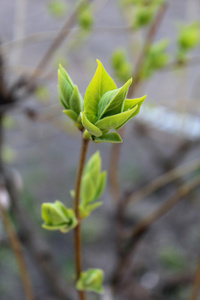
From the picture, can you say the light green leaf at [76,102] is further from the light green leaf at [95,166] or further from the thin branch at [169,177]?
the thin branch at [169,177]

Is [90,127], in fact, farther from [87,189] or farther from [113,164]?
[113,164]

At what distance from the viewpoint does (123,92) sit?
12cm

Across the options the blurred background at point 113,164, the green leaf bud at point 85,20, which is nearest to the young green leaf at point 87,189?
the blurred background at point 113,164

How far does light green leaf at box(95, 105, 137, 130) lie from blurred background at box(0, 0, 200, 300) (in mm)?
237

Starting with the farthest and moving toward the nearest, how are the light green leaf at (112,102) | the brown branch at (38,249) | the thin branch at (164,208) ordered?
the brown branch at (38,249) → the thin branch at (164,208) → the light green leaf at (112,102)

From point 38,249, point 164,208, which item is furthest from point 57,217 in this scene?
point 38,249

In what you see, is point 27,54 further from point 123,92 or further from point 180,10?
point 123,92

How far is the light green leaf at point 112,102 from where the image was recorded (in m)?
0.12

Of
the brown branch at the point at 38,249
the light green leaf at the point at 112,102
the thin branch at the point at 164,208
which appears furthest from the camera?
the brown branch at the point at 38,249

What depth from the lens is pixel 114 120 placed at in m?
0.12

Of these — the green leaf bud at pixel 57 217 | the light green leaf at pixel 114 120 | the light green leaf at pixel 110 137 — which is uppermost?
the light green leaf at pixel 114 120

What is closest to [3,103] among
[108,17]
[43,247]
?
[43,247]

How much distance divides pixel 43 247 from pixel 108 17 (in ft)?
4.51

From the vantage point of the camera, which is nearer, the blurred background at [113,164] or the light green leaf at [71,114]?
the light green leaf at [71,114]
